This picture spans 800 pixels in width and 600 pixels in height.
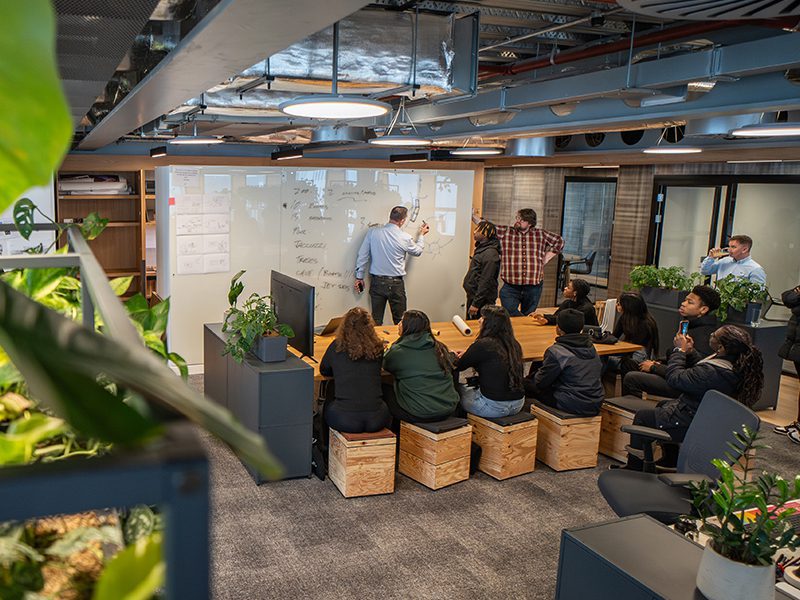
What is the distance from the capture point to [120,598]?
1.00 feet

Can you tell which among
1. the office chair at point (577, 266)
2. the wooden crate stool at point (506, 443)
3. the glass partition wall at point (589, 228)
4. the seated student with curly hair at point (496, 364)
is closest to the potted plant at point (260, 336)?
the seated student with curly hair at point (496, 364)

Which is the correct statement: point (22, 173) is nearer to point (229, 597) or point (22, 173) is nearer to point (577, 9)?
point (229, 597)

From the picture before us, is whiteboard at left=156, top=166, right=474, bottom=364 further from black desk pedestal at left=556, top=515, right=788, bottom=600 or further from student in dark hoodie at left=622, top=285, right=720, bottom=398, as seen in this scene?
black desk pedestal at left=556, top=515, right=788, bottom=600

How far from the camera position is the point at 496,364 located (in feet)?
15.9

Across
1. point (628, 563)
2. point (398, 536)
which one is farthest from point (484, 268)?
point (628, 563)

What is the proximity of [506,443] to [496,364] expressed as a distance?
0.54 meters

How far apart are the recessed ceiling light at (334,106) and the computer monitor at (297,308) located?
2.00 meters

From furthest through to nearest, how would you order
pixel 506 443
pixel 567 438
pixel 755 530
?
pixel 567 438, pixel 506 443, pixel 755 530

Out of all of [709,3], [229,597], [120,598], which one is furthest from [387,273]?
[120,598]

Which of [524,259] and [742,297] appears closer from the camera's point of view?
[742,297]

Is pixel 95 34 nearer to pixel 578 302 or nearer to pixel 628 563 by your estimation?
pixel 628 563

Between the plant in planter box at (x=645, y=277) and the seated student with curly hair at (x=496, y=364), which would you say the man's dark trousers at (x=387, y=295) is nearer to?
the plant in planter box at (x=645, y=277)

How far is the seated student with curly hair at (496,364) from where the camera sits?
4.85 meters

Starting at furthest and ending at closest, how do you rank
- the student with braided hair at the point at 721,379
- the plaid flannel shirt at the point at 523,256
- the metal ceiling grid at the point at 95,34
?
the plaid flannel shirt at the point at 523,256
the student with braided hair at the point at 721,379
the metal ceiling grid at the point at 95,34
